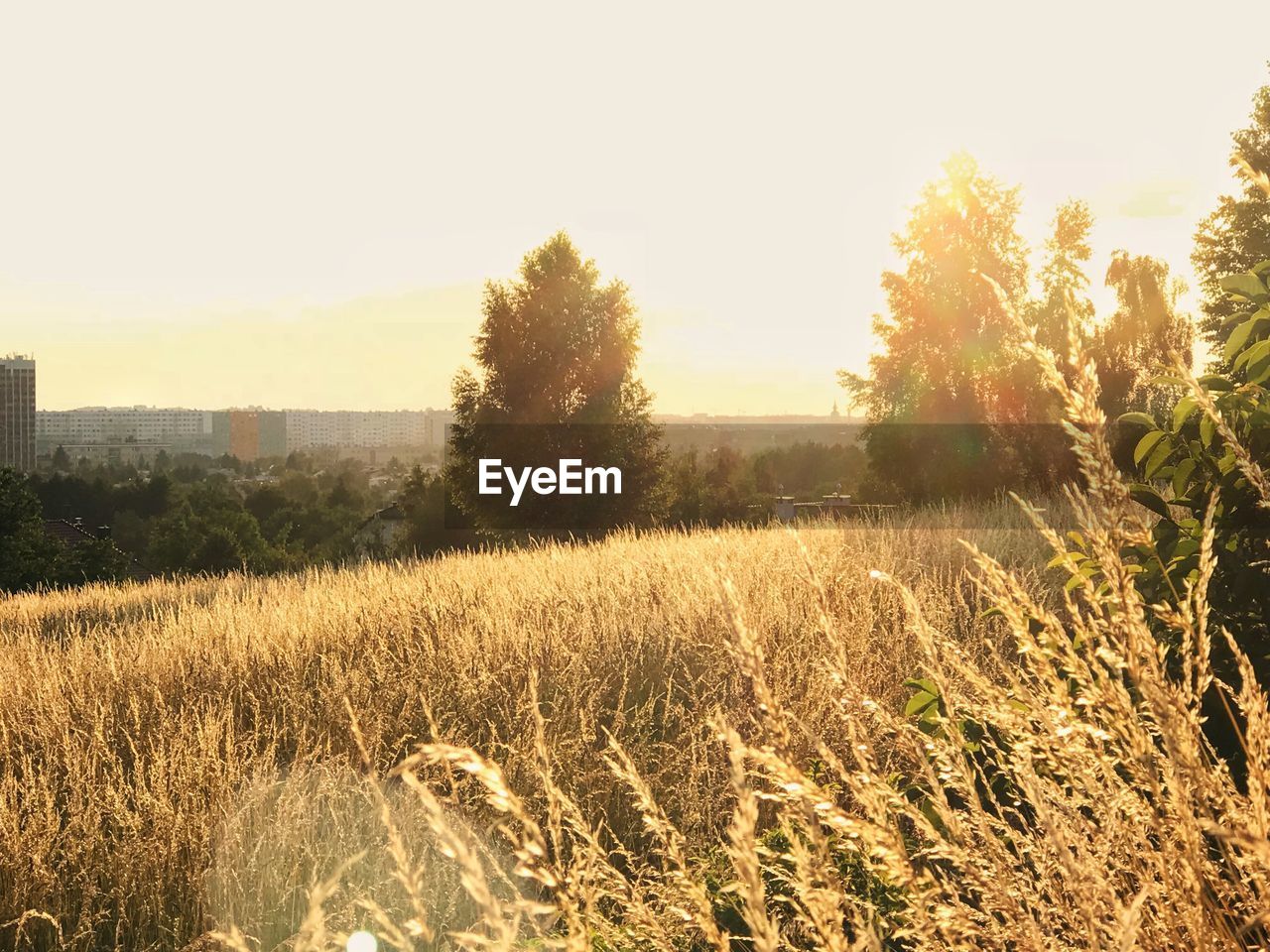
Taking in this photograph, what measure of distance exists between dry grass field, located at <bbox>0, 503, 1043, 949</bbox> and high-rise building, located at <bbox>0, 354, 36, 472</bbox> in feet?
283

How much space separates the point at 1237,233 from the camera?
26234 mm

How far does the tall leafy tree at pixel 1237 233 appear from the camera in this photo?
25.1 metres

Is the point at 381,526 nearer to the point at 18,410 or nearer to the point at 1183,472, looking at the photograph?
the point at 18,410

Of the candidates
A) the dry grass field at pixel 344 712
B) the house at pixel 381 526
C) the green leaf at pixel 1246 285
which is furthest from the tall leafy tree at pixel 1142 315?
the house at pixel 381 526

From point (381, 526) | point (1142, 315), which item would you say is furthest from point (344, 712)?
point (381, 526)

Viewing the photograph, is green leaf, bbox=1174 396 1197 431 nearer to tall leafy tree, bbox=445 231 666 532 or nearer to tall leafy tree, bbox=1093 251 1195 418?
tall leafy tree, bbox=445 231 666 532

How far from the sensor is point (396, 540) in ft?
149

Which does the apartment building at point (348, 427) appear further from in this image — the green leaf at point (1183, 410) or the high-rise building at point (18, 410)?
the green leaf at point (1183, 410)

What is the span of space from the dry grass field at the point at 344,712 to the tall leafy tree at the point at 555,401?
19.1 m

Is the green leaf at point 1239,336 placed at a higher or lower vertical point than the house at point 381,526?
higher

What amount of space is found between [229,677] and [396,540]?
40418 mm

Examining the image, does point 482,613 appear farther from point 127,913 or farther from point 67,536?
point 67,536

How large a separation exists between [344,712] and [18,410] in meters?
97.7

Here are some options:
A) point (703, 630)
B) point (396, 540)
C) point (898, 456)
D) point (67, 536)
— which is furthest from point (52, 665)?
point (67, 536)
